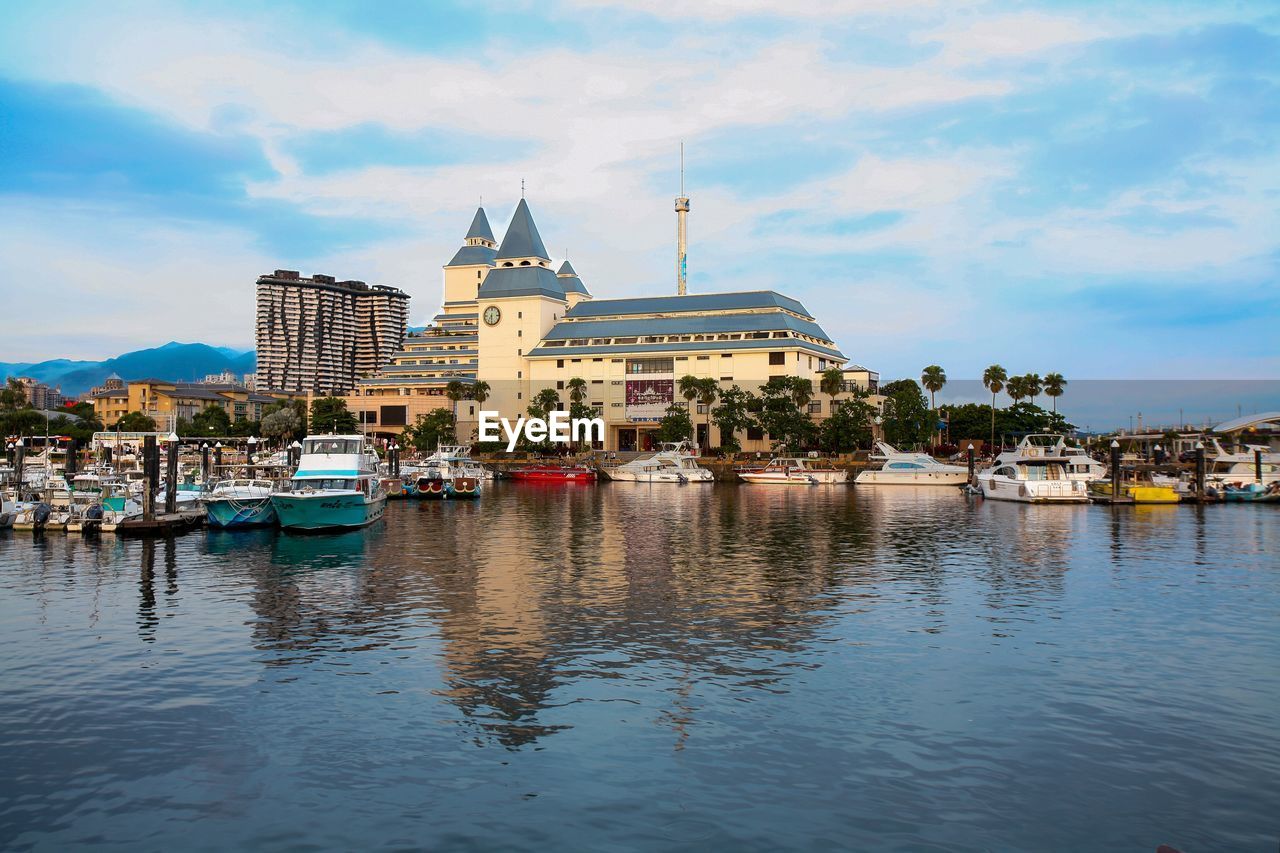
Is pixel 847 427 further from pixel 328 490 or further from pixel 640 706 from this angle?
pixel 640 706

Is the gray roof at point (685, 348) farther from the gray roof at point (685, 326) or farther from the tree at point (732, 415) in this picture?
the tree at point (732, 415)

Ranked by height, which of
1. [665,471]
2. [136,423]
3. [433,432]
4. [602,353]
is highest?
[602,353]

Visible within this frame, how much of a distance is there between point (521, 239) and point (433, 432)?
39.9 metres

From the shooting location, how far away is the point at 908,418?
124m

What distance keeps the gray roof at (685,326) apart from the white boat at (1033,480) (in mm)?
58914

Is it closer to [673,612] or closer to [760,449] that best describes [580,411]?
[760,449]

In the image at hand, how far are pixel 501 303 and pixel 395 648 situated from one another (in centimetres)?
13641

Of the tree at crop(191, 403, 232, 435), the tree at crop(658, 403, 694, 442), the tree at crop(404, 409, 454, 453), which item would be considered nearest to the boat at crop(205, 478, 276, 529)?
the tree at crop(658, 403, 694, 442)

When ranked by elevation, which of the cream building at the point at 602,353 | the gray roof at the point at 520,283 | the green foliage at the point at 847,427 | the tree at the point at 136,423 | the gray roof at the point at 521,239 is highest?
the gray roof at the point at 521,239

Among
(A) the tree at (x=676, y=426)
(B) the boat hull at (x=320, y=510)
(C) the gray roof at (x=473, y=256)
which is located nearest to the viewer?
(B) the boat hull at (x=320, y=510)

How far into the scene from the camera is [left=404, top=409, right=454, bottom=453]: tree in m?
143

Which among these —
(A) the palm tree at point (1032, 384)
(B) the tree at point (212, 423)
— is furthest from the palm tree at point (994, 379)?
(B) the tree at point (212, 423)

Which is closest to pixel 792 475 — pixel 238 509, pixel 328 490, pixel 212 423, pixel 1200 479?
pixel 1200 479

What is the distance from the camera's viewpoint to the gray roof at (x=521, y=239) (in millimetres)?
160875
